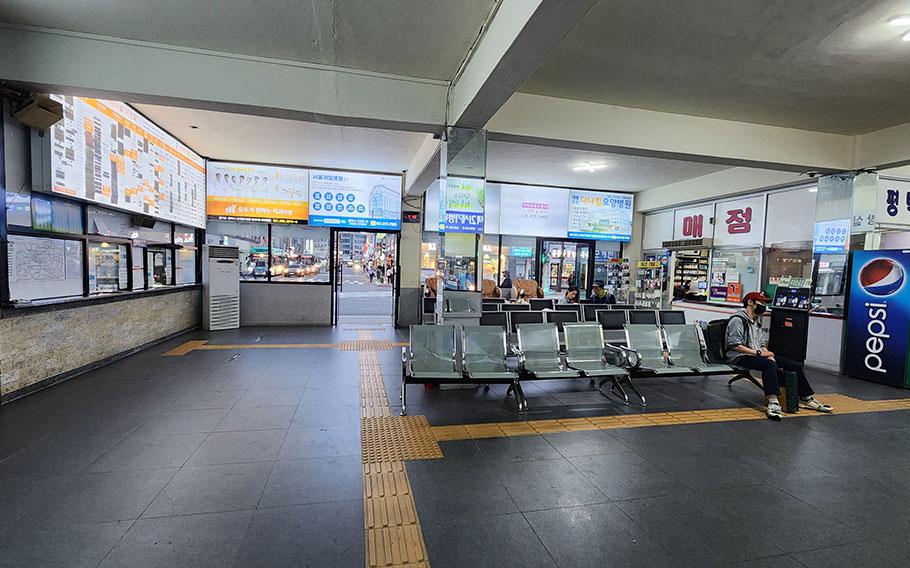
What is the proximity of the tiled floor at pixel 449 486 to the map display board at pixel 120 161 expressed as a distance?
242 centimetres

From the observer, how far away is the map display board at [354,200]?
9.00 meters

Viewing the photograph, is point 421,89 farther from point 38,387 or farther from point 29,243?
point 38,387

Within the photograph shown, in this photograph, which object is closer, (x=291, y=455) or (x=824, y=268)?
(x=291, y=455)

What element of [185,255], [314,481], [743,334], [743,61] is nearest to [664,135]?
[743,61]

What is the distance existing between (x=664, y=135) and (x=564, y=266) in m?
5.91

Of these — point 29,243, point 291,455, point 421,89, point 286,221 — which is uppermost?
point 421,89

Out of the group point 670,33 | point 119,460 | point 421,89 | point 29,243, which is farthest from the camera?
point 421,89

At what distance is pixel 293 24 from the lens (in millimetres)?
3656

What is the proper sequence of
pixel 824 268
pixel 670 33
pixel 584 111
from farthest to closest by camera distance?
pixel 824 268 < pixel 584 111 < pixel 670 33

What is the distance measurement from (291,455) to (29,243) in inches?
153

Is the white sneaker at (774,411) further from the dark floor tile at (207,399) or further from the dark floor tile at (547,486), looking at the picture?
the dark floor tile at (207,399)

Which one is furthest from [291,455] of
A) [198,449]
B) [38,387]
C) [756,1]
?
[756,1]

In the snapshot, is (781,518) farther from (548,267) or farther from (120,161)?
(548,267)

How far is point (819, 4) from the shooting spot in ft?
10.4
